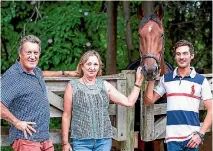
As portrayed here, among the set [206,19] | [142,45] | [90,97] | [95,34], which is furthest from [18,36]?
[90,97]

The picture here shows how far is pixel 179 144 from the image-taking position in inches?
158

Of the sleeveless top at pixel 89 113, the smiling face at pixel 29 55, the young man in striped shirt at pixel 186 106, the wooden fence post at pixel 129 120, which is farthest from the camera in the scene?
the wooden fence post at pixel 129 120

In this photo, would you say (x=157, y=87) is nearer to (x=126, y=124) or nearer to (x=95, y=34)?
(x=126, y=124)

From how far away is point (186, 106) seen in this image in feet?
13.1

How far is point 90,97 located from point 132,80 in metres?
0.85

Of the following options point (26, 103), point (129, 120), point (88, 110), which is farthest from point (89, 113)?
point (129, 120)

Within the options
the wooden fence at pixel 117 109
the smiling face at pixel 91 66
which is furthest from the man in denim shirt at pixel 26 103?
the wooden fence at pixel 117 109

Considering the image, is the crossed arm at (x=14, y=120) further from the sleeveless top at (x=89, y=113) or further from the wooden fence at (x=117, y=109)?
the wooden fence at (x=117, y=109)

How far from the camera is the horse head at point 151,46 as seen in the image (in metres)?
4.23

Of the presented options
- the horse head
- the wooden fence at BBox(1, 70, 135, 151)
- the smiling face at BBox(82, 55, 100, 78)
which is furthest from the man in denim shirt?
the horse head

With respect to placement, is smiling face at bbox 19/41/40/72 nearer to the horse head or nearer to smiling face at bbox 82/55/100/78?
smiling face at bbox 82/55/100/78

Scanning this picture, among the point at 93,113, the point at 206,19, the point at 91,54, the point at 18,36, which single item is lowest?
the point at 93,113

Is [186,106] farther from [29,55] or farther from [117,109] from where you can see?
[29,55]

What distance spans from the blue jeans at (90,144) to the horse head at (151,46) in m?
0.72
